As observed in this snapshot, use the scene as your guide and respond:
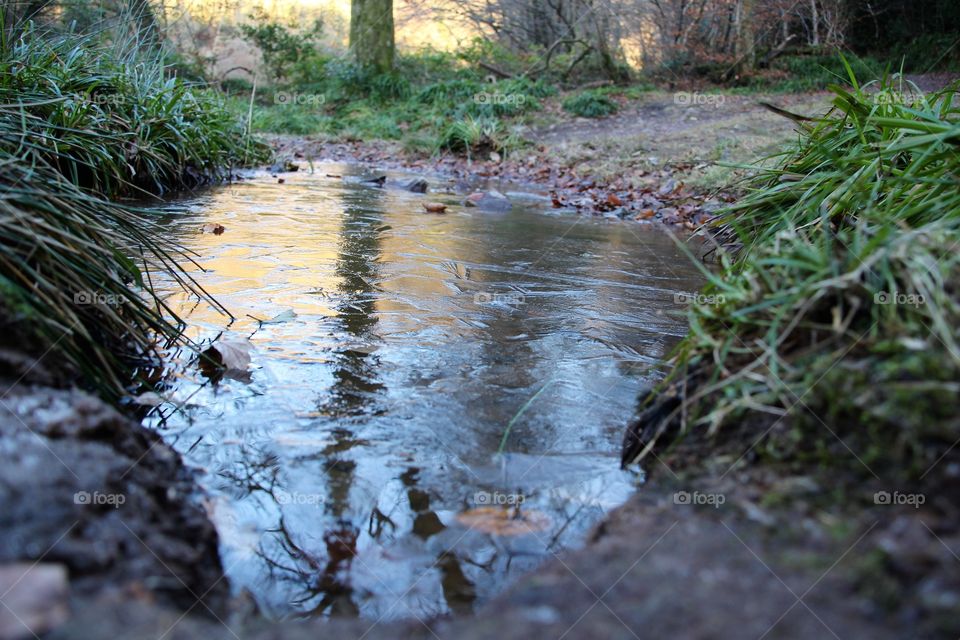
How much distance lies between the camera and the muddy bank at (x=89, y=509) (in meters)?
1.12

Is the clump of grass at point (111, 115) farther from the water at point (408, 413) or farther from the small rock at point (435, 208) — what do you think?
the small rock at point (435, 208)

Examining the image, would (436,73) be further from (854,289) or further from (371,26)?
(854,289)

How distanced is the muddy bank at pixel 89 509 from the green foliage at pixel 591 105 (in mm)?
11216

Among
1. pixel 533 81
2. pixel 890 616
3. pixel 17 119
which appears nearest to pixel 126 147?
pixel 17 119

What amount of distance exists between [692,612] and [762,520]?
0.31 meters

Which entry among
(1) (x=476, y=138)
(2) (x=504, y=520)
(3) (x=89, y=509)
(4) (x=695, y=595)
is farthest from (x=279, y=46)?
(4) (x=695, y=595)

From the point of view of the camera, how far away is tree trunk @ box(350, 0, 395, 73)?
47.3 feet

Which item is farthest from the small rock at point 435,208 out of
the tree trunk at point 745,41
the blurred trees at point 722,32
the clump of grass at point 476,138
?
the tree trunk at point 745,41

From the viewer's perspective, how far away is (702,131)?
8.93 m

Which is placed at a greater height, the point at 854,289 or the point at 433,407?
the point at 854,289

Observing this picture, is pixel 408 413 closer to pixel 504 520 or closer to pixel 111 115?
pixel 504 520

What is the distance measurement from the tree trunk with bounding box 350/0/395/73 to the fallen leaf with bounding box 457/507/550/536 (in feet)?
46.9

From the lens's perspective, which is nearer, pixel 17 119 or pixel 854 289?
pixel 854 289

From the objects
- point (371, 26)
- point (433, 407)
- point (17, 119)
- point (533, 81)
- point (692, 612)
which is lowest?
point (433, 407)
